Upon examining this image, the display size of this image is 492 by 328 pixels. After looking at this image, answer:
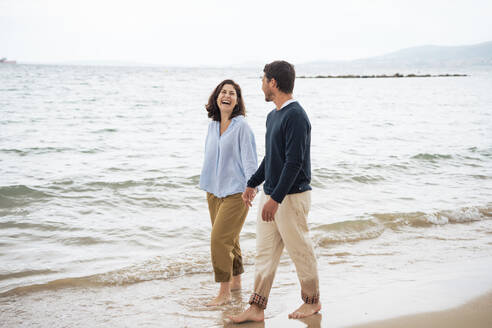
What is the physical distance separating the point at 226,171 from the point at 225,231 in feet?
1.82

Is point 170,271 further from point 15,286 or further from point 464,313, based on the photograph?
point 464,313

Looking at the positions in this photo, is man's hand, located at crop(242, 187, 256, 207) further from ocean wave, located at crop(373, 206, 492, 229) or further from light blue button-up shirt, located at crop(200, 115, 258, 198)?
ocean wave, located at crop(373, 206, 492, 229)

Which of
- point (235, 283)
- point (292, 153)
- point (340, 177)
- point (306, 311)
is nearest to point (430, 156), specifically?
point (340, 177)

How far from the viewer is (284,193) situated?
319 centimetres

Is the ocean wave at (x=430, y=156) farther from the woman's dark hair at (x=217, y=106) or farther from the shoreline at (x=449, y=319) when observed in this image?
the woman's dark hair at (x=217, y=106)

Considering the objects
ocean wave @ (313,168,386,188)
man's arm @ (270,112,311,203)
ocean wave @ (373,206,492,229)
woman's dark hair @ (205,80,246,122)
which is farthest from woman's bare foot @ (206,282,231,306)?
ocean wave @ (313,168,386,188)

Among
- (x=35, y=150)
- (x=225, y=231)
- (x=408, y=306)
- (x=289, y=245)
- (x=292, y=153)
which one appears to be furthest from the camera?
(x=35, y=150)

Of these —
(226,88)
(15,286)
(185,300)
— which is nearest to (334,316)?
(185,300)

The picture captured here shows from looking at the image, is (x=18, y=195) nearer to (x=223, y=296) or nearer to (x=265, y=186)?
(x=223, y=296)

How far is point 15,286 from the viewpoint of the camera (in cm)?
466

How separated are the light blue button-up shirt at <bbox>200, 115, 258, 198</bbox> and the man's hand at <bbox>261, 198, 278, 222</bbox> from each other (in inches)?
28.1

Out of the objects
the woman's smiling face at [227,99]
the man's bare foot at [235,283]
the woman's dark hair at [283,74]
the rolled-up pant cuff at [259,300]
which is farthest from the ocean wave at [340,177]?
the woman's dark hair at [283,74]

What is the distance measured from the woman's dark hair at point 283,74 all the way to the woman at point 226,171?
2.72 ft

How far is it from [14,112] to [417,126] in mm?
18399
